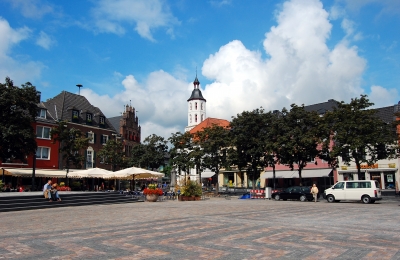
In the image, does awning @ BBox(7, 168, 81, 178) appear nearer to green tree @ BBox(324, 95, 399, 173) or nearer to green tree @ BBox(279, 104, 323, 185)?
green tree @ BBox(279, 104, 323, 185)

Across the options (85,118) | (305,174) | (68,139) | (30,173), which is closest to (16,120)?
(68,139)

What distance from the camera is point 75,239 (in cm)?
986

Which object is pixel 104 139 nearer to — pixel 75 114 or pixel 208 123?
pixel 75 114

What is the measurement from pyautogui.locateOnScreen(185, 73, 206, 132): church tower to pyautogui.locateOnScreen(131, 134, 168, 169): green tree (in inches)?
2142

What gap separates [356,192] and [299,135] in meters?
9.29

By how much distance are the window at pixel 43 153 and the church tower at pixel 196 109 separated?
68.3 meters

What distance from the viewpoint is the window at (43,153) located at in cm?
4758

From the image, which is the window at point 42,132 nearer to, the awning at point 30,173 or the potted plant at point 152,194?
Answer: the awning at point 30,173

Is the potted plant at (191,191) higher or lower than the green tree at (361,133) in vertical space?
lower

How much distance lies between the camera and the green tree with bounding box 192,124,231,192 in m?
42.6

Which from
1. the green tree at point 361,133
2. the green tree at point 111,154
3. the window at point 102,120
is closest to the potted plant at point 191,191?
the green tree at point 361,133

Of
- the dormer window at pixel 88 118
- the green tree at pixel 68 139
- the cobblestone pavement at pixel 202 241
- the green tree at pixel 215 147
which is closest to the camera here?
the cobblestone pavement at pixel 202 241

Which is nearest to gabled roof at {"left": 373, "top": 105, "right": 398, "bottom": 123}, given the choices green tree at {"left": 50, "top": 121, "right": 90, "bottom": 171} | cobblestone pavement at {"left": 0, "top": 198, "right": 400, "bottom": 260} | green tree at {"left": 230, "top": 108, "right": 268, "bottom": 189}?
green tree at {"left": 230, "top": 108, "right": 268, "bottom": 189}

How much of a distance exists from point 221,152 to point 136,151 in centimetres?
2067
